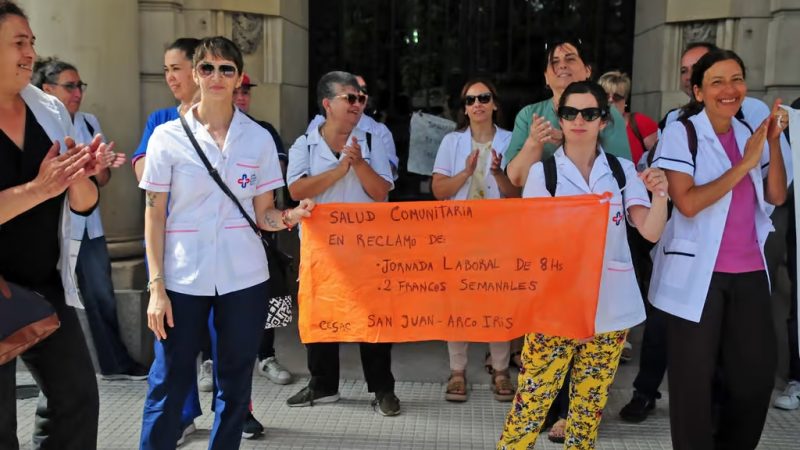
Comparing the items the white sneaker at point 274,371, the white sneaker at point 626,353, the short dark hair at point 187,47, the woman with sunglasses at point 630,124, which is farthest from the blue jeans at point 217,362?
the white sneaker at point 626,353

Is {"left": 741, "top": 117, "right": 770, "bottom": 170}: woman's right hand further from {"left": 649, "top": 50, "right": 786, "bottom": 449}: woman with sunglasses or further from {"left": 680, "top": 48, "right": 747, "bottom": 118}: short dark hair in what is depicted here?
{"left": 680, "top": 48, "right": 747, "bottom": 118}: short dark hair

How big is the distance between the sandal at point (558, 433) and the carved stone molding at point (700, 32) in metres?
3.67

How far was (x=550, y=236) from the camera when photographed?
360 centimetres

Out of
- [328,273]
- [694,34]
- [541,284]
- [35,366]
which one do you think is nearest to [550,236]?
[541,284]

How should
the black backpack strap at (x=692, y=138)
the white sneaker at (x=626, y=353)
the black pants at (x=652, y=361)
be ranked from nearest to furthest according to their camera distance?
the black backpack strap at (x=692, y=138), the black pants at (x=652, y=361), the white sneaker at (x=626, y=353)

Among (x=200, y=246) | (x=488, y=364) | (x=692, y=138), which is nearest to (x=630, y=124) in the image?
(x=692, y=138)

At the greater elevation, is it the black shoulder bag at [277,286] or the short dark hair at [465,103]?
the short dark hair at [465,103]

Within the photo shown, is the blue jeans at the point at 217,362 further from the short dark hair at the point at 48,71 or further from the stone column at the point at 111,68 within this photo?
the stone column at the point at 111,68

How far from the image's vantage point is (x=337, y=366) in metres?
4.98

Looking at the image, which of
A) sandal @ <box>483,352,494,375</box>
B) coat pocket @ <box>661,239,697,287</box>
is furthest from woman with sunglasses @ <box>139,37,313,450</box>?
sandal @ <box>483,352,494,375</box>

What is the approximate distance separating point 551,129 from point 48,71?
343 cm

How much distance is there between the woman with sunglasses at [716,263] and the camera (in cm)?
350

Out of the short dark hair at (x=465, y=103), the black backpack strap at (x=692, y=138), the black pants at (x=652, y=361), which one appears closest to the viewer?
the black backpack strap at (x=692, y=138)

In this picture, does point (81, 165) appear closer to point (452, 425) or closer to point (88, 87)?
point (452, 425)
